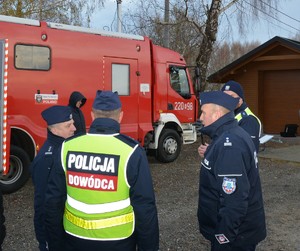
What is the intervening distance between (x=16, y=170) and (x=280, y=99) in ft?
45.7

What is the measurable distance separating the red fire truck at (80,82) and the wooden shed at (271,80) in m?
7.68

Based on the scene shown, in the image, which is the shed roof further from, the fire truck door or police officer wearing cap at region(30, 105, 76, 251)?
police officer wearing cap at region(30, 105, 76, 251)

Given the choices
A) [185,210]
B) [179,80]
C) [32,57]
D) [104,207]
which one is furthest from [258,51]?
[104,207]

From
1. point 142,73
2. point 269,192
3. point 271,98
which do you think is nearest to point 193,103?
point 142,73

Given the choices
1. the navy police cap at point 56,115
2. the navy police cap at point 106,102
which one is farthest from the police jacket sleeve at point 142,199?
the navy police cap at point 56,115

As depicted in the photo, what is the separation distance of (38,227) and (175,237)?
2.51 metres

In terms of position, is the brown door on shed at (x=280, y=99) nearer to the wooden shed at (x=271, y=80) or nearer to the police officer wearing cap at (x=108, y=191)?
the wooden shed at (x=271, y=80)

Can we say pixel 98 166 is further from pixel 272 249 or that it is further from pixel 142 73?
pixel 142 73

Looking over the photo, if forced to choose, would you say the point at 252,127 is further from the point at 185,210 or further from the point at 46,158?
the point at 46,158

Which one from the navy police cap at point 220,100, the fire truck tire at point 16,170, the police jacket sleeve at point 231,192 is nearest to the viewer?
the police jacket sleeve at point 231,192

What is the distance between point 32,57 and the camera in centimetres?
812

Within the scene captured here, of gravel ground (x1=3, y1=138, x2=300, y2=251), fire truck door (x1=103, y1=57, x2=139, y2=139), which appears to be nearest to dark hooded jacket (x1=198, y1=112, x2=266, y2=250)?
gravel ground (x1=3, y1=138, x2=300, y2=251)

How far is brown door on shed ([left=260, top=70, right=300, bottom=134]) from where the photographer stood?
60.5 feet

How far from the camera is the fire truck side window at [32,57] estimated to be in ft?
26.2
